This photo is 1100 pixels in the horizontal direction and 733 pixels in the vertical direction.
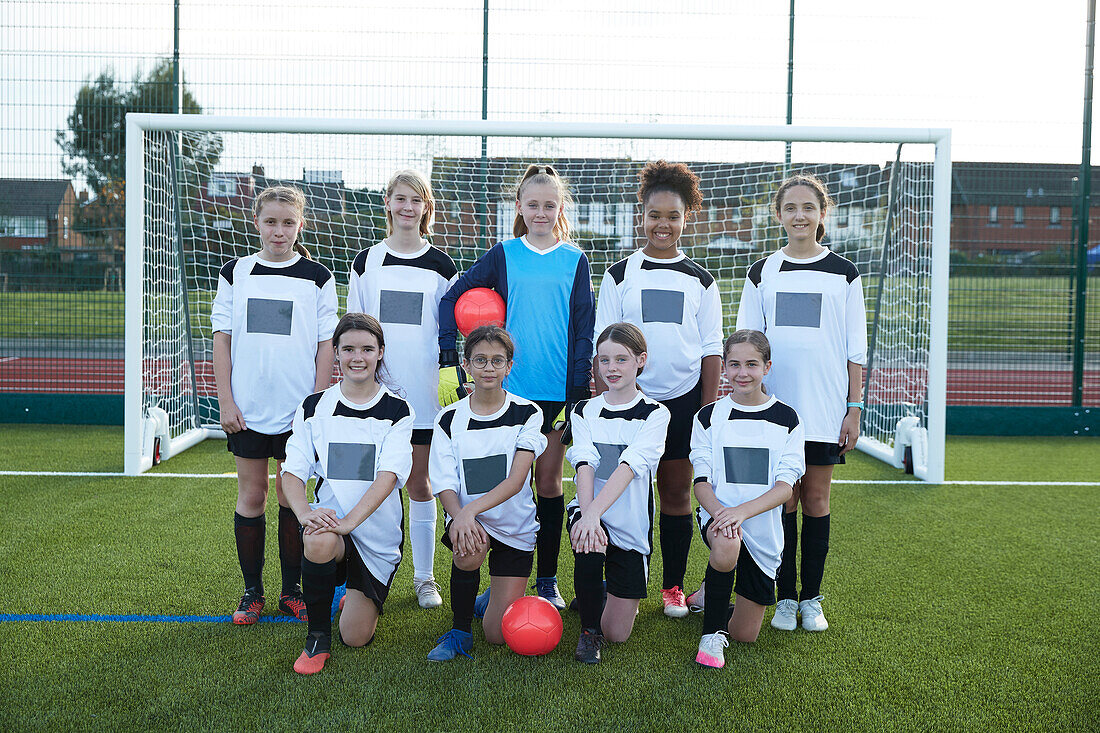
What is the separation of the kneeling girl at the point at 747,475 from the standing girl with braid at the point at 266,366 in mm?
1443

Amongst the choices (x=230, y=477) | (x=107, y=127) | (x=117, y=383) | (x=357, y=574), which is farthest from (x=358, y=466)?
(x=117, y=383)

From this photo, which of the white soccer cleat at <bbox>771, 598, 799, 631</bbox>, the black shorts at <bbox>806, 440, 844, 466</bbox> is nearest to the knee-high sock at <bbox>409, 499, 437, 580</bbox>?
the white soccer cleat at <bbox>771, 598, 799, 631</bbox>

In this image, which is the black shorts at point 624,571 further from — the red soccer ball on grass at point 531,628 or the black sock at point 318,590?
the black sock at point 318,590

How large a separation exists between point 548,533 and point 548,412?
1.56 feet

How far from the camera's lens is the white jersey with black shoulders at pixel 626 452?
9.02 ft

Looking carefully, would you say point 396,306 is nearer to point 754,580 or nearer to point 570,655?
point 570,655

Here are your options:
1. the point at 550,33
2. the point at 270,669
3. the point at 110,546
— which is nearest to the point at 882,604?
the point at 270,669

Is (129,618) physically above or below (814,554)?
below

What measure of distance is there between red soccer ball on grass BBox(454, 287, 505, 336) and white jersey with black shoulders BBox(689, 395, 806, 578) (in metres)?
0.80

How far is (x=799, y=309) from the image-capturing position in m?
2.97

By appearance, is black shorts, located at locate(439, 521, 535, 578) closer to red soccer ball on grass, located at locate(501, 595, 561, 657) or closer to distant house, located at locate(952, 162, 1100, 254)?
red soccer ball on grass, located at locate(501, 595, 561, 657)

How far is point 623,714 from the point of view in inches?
88.8

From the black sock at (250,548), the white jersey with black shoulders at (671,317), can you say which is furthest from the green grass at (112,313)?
the black sock at (250,548)

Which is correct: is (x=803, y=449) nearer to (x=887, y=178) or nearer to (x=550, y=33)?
(x=887, y=178)
